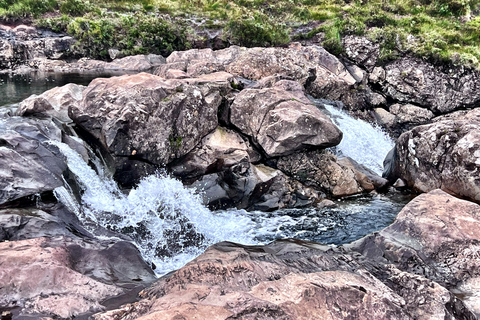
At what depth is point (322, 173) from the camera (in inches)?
458

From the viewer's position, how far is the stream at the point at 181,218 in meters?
8.33

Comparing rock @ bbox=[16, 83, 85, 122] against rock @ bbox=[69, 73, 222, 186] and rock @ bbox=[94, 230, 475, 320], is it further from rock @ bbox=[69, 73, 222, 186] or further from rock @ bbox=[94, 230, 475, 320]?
rock @ bbox=[94, 230, 475, 320]

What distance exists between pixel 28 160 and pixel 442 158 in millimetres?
12234

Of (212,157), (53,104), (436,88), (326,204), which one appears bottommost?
(326,204)

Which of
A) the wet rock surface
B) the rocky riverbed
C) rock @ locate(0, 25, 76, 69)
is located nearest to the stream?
the rocky riverbed

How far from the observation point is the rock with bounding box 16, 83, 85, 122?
34.2 ft

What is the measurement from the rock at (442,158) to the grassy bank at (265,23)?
1235 cm

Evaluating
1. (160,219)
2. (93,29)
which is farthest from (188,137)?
(93,29)

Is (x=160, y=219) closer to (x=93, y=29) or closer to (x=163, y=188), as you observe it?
(x=163, y=188)

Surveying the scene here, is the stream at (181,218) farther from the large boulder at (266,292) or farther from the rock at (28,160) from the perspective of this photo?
the large boulder at (266,292)

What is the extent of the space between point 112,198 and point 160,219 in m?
1.50

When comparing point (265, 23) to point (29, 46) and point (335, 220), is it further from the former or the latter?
point (335, 220)

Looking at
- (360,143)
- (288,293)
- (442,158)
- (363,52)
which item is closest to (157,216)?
(288,293)

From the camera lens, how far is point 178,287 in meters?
4.71
